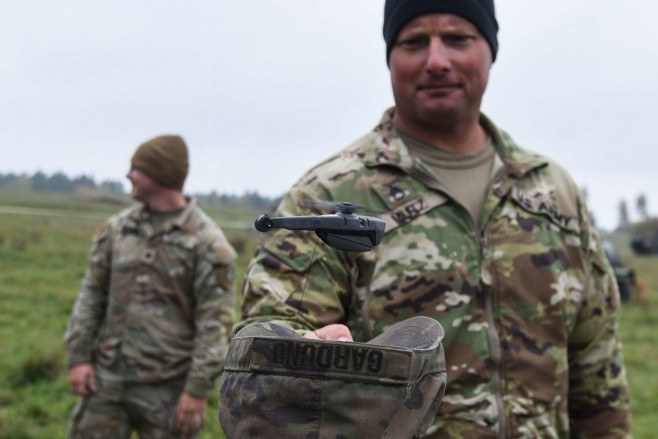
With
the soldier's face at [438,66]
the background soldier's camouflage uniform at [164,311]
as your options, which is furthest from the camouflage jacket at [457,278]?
the background soldier's camouflage uniform at [164,311]

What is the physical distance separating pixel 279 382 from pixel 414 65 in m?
1.27

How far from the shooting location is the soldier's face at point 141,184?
4.59 meters

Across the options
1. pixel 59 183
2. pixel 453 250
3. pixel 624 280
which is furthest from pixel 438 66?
pixel 59 183

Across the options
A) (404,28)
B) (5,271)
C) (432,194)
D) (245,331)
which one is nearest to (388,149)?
(432,194)

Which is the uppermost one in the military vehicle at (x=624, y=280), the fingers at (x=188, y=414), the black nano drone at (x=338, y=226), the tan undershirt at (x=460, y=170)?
the tan undershirt at (x=460, y=170)

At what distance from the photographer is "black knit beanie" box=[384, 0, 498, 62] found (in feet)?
7.02

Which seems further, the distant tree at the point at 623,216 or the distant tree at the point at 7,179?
the distant tree at the point at 7,179

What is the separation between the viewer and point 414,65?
2.13 metres

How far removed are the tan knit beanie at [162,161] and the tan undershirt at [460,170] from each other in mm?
2627

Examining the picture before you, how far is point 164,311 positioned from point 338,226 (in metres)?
3.50

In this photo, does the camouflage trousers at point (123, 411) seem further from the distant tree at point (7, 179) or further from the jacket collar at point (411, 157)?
the distant tree at point (7, 179)

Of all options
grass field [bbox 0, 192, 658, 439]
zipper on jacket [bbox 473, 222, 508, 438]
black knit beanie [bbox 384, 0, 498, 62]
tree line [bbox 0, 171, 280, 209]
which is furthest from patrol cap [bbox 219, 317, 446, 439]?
tree line [bbox 0, 171, 280, 209]

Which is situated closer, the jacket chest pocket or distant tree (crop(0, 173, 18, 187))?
the jacket chest pocket

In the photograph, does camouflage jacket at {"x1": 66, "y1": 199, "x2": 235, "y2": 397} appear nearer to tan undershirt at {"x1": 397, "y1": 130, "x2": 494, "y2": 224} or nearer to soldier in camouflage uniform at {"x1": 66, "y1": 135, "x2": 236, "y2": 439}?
soldier in camouflage uniform at {"x1": 66, "y1": 135, "x2": 236, "y2": 439}
